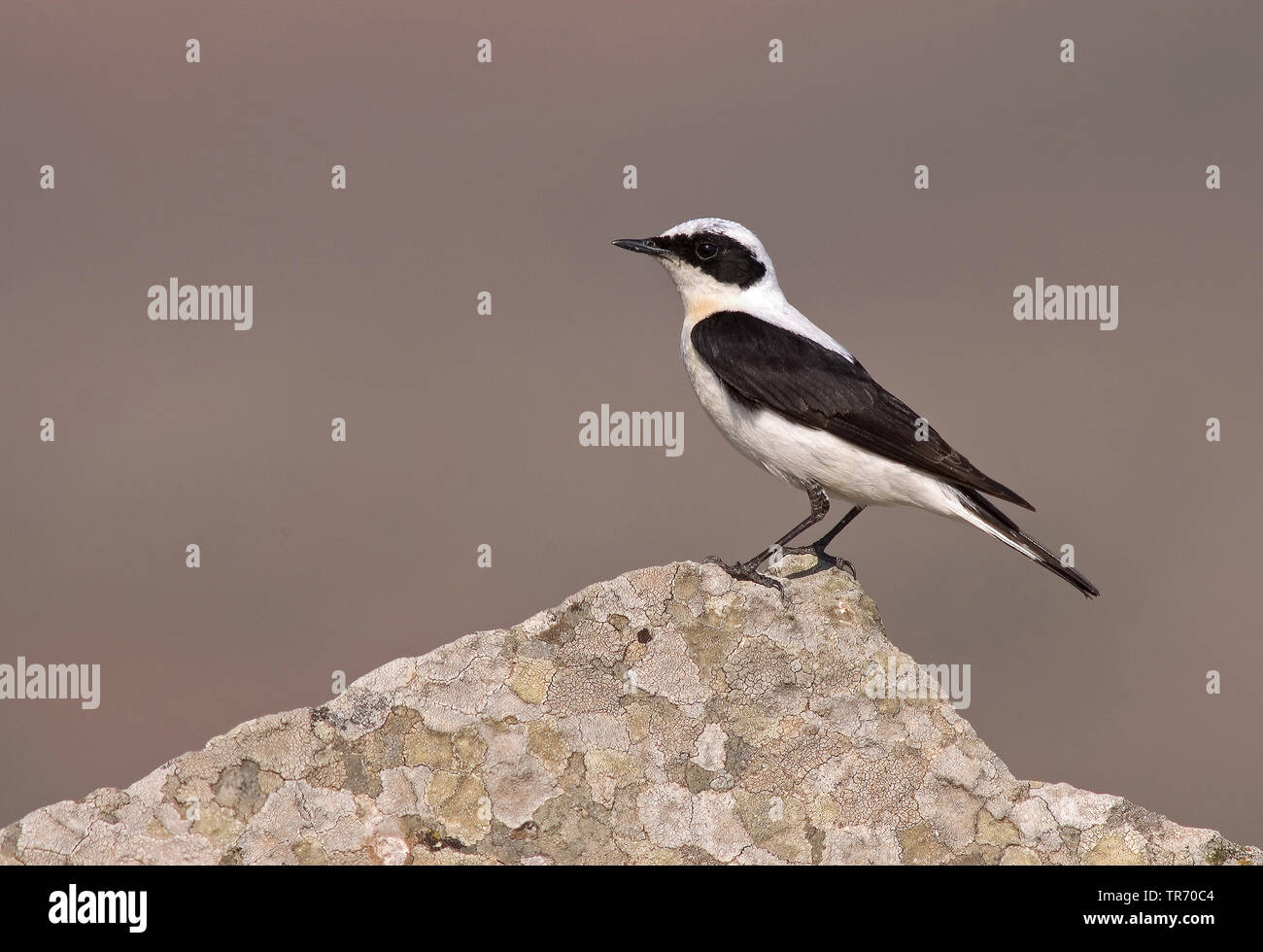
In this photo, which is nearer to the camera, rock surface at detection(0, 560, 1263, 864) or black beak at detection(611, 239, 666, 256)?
rock surface at detection(0, 560, 1263, 864)

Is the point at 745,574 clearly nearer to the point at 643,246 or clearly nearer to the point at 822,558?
the point at 822,558

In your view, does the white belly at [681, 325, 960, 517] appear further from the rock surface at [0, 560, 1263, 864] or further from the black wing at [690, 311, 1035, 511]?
the rock surface at [0, 560, 1263, 864]

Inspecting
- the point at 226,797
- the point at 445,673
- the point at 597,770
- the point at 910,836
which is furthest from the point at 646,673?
the point at 226,797

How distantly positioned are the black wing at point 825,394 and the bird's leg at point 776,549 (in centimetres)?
45

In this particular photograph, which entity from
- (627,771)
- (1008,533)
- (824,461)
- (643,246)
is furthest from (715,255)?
(627,771)

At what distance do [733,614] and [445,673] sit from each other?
1.49m

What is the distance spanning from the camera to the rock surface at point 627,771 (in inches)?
257

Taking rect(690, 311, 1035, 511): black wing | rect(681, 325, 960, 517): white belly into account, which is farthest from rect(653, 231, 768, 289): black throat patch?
rect(681, 325, 960, 517): white belly

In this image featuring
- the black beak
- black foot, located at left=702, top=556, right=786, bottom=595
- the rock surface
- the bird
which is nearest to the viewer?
the rock surface

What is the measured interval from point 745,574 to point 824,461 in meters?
1.78

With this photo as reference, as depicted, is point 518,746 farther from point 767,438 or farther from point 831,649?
point 767,438

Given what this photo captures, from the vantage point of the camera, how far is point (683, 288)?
10.1 meters

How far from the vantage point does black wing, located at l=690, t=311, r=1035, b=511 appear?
8.91 m

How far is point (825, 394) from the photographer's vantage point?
912cm
